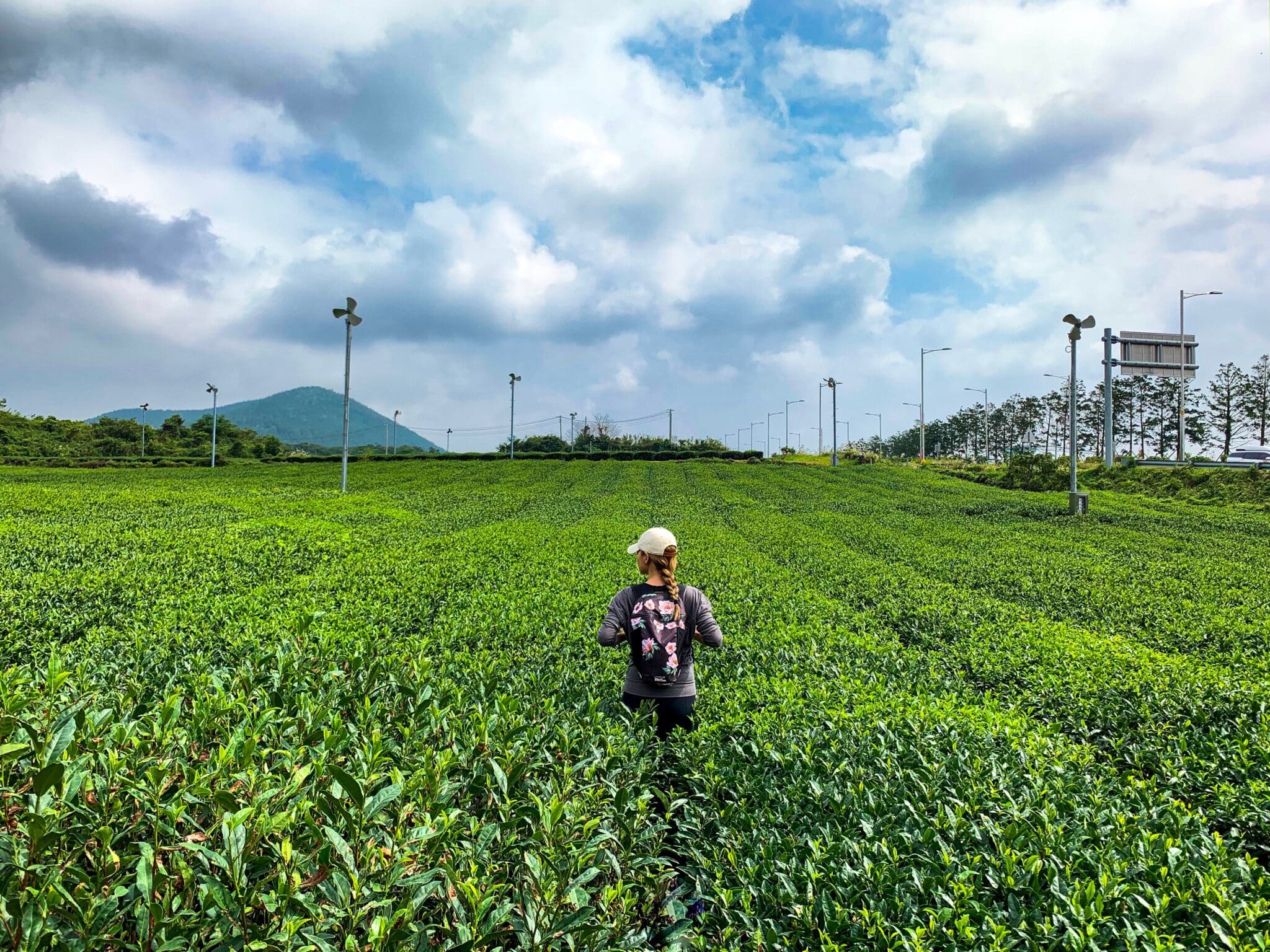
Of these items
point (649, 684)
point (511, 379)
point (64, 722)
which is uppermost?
point (511, 379)

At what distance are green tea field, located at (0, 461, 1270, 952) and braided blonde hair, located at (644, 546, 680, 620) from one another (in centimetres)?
79

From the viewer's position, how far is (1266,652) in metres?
7.15

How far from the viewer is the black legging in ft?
14.2

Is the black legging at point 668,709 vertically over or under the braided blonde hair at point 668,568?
under

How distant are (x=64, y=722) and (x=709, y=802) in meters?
2.86

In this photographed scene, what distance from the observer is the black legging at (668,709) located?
4316 millimetres

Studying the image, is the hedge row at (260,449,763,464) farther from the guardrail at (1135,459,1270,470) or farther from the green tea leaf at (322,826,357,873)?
the green tea leaf at (322,826,357,873)

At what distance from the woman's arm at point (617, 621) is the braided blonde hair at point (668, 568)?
259 millimetres

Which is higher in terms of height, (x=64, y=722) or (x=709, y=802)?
(x=64, y=722)

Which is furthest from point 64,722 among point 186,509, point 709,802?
point 186,509

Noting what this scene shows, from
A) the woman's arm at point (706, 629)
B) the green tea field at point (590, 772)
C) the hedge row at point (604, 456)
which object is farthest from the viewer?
the hedge row at point (604, 456)

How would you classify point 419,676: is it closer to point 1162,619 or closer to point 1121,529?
point 1162,619

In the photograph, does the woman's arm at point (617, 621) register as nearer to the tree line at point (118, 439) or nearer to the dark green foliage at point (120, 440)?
the dark green foliage at point (120, 440)

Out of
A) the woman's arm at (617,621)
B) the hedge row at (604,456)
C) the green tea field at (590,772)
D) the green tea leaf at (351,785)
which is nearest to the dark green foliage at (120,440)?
the hedge row at (604,456)
